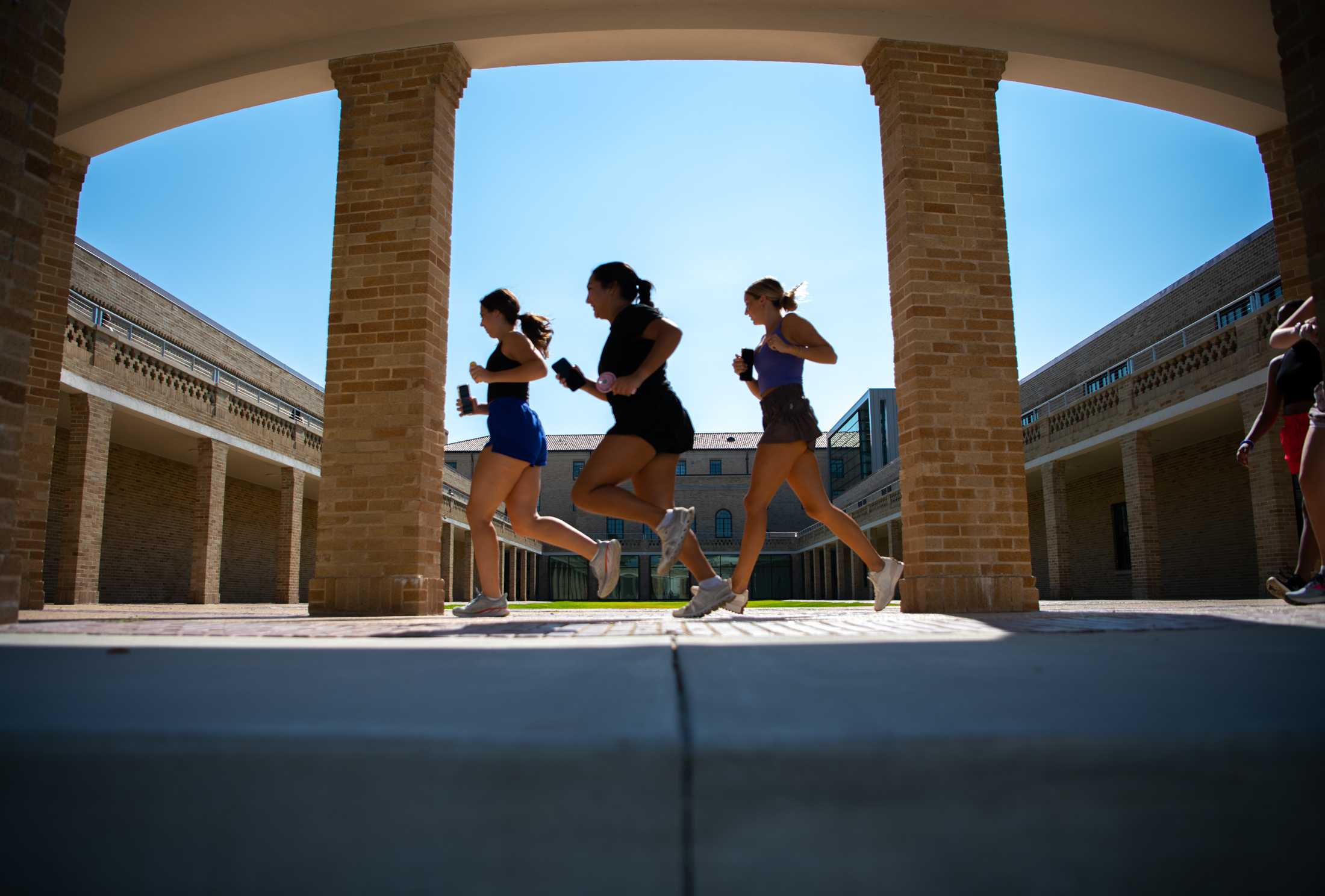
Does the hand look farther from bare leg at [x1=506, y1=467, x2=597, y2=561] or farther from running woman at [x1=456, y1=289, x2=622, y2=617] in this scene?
bare leg at [x1=506, y1=467, x2=597, y2=561]

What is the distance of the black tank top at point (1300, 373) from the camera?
4.82m

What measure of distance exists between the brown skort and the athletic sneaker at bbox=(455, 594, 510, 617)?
186 cm

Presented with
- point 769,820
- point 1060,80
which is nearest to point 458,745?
point 769,820

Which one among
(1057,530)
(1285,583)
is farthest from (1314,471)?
(1057,530)

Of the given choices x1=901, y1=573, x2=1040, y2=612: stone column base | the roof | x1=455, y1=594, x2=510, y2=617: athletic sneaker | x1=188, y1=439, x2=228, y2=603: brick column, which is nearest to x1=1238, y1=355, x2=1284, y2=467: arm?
x1=901, y1=573, x2=1040, y2=612: stone column base

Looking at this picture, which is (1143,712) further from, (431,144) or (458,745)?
(431,144)

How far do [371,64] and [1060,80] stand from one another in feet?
19.5

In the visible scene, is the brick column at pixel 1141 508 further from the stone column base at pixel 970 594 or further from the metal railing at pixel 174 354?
the metal railing at pixel 174 354

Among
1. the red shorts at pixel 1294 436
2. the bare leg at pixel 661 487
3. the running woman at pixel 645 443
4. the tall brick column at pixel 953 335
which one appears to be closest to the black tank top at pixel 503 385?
the running woman at pixel 645 443

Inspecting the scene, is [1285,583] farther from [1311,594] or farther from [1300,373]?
[1300,373]

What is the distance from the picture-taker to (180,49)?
667cm

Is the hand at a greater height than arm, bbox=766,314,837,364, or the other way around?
arm, bbox=766,314,837,364

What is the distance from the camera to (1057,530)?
2023cm

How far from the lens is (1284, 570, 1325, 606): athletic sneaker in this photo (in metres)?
4.35
